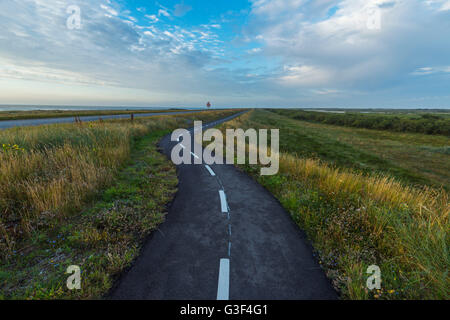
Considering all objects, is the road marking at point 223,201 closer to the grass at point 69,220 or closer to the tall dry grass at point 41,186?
the grass at point 69,220

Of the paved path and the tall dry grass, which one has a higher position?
the tall dry grass

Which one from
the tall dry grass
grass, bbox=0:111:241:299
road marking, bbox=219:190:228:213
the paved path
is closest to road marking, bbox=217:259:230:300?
the paved path

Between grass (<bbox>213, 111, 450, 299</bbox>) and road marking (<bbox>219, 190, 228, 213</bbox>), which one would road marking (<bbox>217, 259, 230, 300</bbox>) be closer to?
grass (<bbox>213, 111, 450, 299</bbox>)

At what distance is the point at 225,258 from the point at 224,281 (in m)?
0.53

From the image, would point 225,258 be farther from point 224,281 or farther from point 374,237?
point 374,237

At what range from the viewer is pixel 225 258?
10.9 ft

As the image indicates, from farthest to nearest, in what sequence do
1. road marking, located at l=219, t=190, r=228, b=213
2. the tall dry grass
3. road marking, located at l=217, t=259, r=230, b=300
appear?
road marking, located at l=219, t=190, r=228, b=213 → the tall dry grass → road marking, located at l=217, t=259, r=230, b=300

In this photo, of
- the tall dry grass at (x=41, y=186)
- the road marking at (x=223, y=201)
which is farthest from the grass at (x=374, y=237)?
the tall dry grass at (x=41, y=186)

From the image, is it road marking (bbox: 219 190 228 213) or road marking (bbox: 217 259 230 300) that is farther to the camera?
road marking (bbox: 219 190 228 213)

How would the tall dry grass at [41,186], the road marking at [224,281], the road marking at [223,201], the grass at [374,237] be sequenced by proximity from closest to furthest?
1. the road marking at [224,281]
2. the grass at [374,237]
3. the tall dry grass at [41,186]
4. the road marking at [223,201]

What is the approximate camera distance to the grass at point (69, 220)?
9.11ft

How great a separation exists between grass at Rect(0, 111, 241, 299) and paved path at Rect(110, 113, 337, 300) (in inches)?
19.3

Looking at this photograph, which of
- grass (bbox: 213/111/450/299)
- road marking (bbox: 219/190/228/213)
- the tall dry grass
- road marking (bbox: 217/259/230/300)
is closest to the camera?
road marking (bbox: 217/259/230/300)

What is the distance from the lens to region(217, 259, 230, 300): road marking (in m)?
2.59
